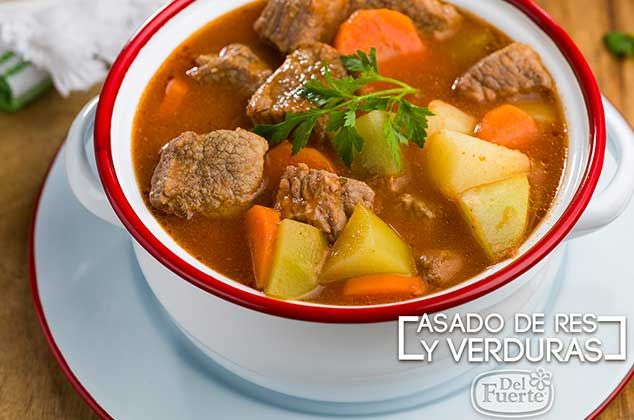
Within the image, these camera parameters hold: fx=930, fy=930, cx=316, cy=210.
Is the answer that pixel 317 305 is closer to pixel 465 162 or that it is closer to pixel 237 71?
pixel 465 162

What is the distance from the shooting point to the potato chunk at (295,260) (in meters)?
2.47

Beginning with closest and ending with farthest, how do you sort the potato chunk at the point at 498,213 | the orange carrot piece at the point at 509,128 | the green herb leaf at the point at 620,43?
the potato chunk at the point at 498,213 → the orange carrot piece at the point at 509,128 → the green herb leaf at the point at 620,43

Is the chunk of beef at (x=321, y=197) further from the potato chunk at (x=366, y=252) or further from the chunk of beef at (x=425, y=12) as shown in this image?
the chunk of beef at (x=425, y=12)

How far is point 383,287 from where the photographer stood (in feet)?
8.10

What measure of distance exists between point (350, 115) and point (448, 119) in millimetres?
352

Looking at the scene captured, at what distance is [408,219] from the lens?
2654mm

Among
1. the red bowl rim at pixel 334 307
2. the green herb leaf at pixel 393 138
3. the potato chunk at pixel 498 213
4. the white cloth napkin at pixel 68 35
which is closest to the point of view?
the red bowl rim at pixel 334 307

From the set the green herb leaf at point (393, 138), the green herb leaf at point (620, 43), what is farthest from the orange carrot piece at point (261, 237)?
the green herb leaf at point (620, 43)

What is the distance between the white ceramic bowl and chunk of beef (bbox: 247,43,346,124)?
414mm

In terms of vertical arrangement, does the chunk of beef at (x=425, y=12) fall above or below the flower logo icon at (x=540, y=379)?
above

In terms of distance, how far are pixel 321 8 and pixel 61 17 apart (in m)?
1.34

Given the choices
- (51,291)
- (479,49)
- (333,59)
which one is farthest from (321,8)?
(51,291)

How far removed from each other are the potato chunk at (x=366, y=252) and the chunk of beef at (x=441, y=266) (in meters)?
0.03

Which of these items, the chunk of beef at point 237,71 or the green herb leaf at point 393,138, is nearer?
the green herb leaf at point 393,138
